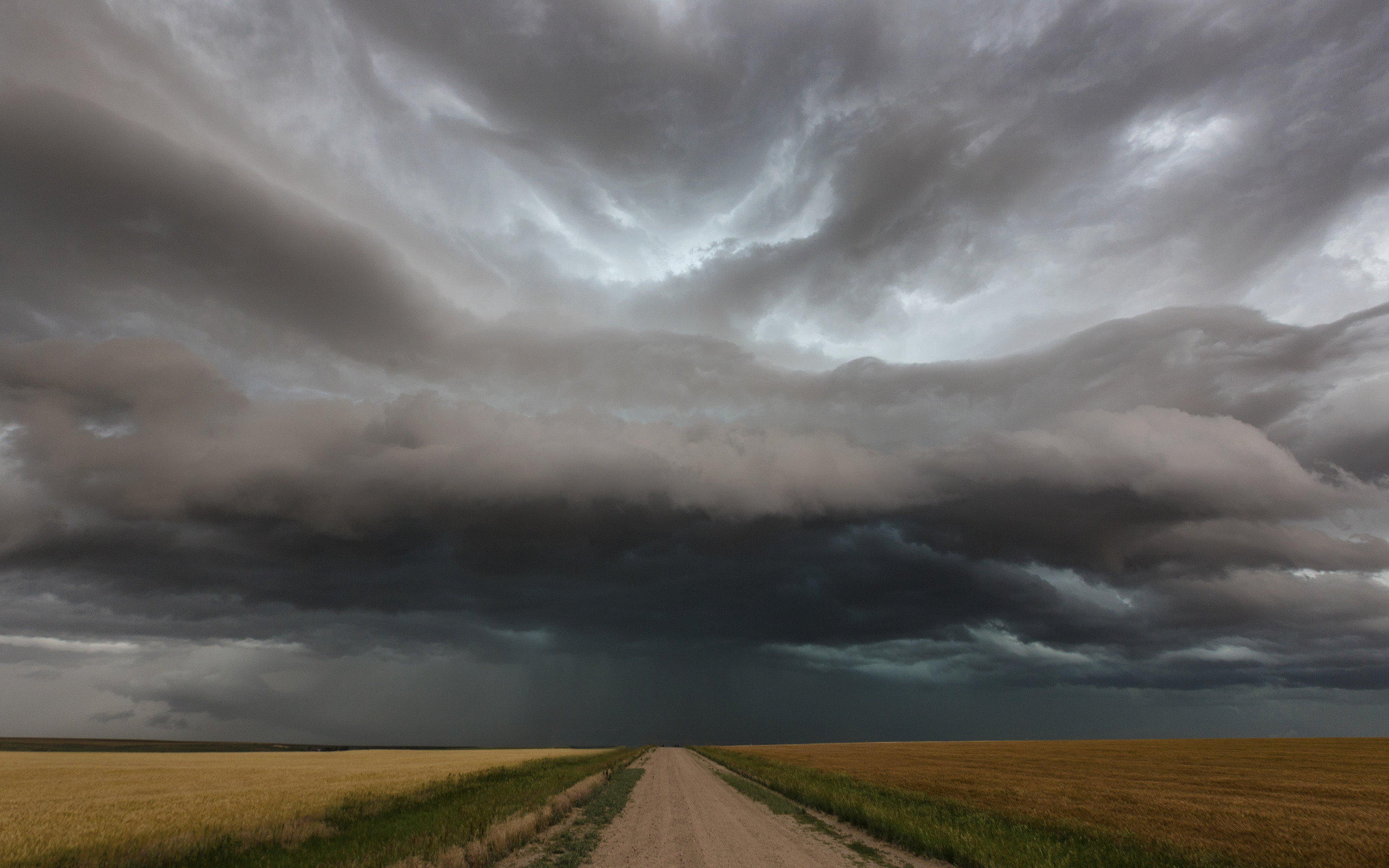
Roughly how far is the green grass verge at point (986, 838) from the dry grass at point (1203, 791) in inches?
56.1

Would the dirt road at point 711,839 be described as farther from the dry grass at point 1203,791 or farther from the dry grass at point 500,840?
the dry grass at point 1203,791

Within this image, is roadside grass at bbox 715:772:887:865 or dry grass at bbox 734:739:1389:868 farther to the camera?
dry grass at bbox 734:739:1389:868

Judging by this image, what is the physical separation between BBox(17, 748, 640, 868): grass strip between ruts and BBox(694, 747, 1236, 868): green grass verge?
14429mm

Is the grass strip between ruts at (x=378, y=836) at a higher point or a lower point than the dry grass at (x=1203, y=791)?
higher

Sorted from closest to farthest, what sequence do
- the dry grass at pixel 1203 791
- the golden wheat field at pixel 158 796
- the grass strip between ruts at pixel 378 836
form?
the grass strip between ruts at pixel 378 836 < the golden wheat field at pixel 158 796 < the dry grass at pixel 1203 791

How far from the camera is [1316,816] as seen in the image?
2766 centimetres

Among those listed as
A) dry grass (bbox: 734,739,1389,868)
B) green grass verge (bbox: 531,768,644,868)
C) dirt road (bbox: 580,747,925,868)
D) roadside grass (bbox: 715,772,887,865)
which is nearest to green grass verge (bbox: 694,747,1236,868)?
roadside grass (bbox: 715,772,887,865)

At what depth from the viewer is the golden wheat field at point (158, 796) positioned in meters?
20.2

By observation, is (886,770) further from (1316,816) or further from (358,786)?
(358,786)

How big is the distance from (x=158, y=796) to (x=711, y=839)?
29.0m

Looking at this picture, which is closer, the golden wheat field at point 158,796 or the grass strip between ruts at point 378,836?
the grass strip between ruts at point 378,836

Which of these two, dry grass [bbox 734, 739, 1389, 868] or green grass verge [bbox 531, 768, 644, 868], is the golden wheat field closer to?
green grass verge [bbox 531, 768, 644, 868]

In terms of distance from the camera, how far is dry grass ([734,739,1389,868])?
73.7 ft

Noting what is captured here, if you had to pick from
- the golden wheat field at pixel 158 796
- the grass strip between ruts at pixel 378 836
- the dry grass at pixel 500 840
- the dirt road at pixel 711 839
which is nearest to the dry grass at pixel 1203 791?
the dirt road at pixel 711 839
